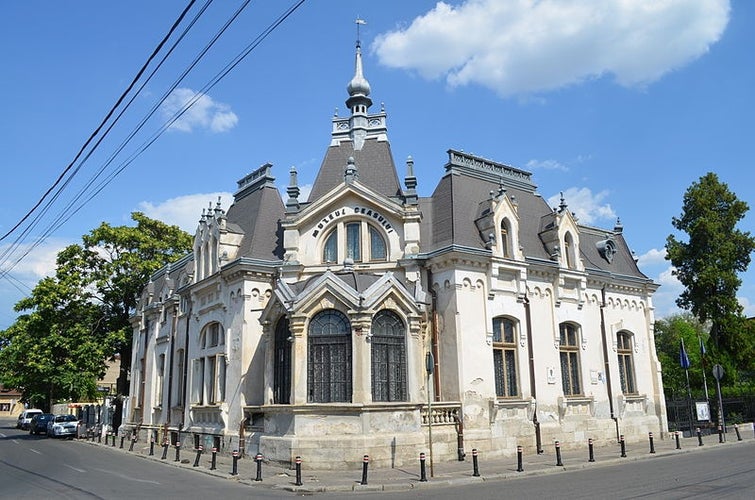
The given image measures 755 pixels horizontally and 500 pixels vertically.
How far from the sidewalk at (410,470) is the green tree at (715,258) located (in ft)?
34.1

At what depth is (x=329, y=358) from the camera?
20.8 meters

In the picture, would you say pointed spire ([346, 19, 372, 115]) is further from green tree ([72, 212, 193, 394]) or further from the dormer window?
green tree ([72, 212, 193, 394])

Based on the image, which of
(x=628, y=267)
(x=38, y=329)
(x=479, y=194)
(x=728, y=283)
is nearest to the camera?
(x=479, y=194)

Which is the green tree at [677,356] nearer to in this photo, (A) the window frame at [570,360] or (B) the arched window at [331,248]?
(A) the window frame at [570,360]

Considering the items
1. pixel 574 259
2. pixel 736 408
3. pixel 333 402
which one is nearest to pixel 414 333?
pixel 333 402

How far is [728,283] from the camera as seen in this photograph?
112 feet

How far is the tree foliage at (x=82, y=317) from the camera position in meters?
37.5

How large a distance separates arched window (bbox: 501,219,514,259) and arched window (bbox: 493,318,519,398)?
Answer: 2.77 m

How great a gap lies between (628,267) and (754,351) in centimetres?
1046

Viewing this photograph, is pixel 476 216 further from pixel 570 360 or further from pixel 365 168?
pixel 570 360

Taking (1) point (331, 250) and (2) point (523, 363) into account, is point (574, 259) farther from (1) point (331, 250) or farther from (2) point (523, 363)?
(1) point (331, 250)

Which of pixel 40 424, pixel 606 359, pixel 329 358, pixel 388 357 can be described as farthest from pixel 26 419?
pixel 606 359

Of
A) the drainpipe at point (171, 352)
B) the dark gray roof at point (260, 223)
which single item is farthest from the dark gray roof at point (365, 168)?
the drainpipe at point (171, 352)

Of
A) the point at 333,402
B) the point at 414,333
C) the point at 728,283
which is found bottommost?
the point at 333,402
